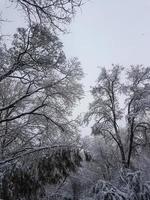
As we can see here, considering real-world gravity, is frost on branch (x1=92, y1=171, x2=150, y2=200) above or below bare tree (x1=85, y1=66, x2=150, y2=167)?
below

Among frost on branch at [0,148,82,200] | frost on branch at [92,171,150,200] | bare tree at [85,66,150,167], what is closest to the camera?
frost on branch at [0,148,82,200]

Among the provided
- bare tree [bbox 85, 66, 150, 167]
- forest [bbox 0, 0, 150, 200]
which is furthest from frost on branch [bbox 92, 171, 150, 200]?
bare tree [bbox 85, 66, 150, 167]

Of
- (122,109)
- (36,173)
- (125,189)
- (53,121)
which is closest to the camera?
(36,173)

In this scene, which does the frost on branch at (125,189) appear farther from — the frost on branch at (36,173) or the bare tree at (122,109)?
the bare tree at (122,109)

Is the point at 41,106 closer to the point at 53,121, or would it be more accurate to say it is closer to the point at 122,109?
the point at 53,121

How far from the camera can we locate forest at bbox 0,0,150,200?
3.09 meters

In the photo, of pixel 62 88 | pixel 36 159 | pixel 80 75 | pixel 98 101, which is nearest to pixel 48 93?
pixel 62 88

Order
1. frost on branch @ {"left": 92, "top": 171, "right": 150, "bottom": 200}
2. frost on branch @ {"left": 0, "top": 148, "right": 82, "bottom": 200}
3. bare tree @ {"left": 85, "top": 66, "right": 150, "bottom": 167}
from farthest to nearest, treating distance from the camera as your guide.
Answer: bare tree @ {"left": 85, "top": 66, "right": 150, "bottom": 167}, frost on branch @ {"left": 92, "top": 171, "right": 150, "bottom": 200}, frost on branch @ {"left": 0, "top": 148, "right": 82, "bottom": 200}

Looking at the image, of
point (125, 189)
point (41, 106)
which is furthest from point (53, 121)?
point (125, 189)

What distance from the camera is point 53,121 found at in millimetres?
8508

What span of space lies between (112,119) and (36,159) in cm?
1243

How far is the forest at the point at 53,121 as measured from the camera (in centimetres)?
309

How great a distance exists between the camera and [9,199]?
111 inches

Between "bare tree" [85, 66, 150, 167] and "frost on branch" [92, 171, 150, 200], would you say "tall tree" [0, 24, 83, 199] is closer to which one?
"frost on branch" [92, 171, 150, 200]
